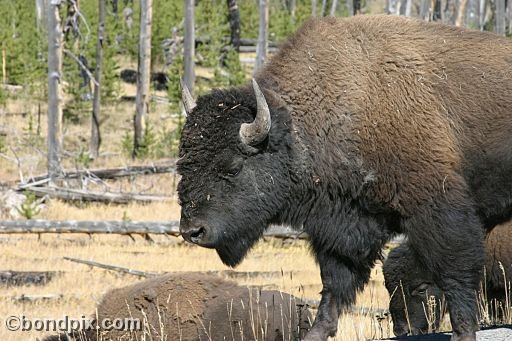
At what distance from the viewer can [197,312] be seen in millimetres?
6719

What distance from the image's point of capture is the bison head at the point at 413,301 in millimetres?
7848

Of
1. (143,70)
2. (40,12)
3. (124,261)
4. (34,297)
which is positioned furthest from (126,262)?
(40,12)

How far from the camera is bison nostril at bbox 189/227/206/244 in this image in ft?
18.1

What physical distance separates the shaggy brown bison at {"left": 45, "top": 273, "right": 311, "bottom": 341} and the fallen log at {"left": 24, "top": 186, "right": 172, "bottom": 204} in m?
11.2

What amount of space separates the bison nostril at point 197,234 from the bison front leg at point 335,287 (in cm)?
105

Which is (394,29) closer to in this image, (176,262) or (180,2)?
(176,262)

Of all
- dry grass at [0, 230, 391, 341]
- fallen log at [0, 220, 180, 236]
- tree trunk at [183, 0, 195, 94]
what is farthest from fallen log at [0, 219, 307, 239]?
tree trunk at [183, 0, 195, 94]

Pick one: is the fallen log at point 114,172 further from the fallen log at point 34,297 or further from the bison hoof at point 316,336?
the bison hoof at point 316,336

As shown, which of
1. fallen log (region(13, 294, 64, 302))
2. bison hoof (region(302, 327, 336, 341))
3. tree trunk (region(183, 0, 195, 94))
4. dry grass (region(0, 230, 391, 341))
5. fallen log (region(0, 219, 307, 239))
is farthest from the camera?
tree trunk (region(183, 0, 195, 94))

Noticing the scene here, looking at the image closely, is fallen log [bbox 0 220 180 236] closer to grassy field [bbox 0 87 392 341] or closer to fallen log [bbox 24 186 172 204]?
grassy field [bbox 0 87 392 341]

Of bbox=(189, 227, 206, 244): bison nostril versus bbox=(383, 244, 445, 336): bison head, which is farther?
bbox=(383, 244, 445, 336): bison head

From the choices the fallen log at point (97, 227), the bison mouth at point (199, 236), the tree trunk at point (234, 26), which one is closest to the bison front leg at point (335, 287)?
the bison mouth at point (199, 236)

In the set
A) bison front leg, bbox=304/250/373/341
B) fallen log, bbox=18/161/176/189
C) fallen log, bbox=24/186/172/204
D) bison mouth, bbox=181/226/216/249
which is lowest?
fallen log, bbox=18/161/176/189

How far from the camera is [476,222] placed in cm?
571
